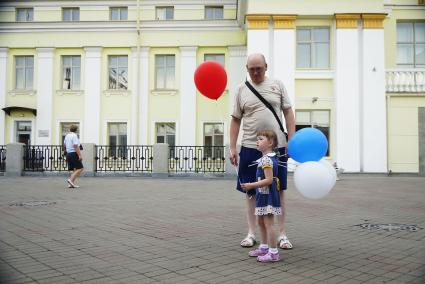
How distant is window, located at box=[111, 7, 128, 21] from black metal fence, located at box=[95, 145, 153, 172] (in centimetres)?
1015

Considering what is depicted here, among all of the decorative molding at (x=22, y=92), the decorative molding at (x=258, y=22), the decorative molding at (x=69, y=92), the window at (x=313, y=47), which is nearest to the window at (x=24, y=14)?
the decorative molding at (x=22, y=92)

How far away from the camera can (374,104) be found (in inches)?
839

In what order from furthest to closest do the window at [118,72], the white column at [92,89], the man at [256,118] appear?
the window at [118,72] → the white column at [92,89] → the man at [256,118]

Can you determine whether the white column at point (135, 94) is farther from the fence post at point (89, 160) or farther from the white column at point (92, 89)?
the fence post at point (89, 160)

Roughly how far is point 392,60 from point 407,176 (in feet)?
21.6

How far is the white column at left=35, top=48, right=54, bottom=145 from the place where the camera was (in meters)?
26.2

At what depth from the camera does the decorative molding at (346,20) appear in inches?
844

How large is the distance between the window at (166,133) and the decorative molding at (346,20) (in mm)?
11091

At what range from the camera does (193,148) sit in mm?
21688

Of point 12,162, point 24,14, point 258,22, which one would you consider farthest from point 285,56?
point 24,14

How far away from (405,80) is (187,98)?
1206 centimetres

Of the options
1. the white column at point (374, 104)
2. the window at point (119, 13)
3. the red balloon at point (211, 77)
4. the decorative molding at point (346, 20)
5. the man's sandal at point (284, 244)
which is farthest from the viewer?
the window at point (119, 13)

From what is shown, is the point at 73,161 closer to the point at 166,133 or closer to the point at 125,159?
the point at 125,159

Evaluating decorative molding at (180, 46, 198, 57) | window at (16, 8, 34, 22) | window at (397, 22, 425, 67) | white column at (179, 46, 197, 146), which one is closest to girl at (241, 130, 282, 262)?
white column at (179, 46, 197, 146)
